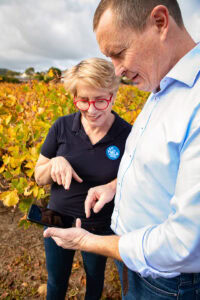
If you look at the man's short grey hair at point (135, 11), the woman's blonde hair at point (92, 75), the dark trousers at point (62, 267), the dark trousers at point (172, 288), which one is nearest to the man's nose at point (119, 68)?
the man's short grey hair at point (135, 11)

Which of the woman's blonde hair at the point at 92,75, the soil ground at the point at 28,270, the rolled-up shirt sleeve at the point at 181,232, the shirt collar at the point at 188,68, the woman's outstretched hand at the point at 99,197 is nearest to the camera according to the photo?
the rolled-up shirt sleeve at the point at 181,232

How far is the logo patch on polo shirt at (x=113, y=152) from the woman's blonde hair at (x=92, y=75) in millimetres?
450

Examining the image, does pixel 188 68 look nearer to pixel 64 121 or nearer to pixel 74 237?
pixel 74 237

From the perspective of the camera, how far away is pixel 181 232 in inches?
30.3

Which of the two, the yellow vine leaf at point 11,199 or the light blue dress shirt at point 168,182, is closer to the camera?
the light blue dress shirt at point 168,182

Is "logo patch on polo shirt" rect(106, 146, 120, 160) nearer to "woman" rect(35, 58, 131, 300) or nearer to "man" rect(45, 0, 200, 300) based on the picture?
"woman" rect(35, 58, 131, 300)

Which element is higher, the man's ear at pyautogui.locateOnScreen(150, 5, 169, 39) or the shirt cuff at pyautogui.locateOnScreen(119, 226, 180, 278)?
the man's ear at pyautogui.locateOnScreen(150, 5, 169, 39)

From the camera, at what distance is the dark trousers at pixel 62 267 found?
1815 millimetres

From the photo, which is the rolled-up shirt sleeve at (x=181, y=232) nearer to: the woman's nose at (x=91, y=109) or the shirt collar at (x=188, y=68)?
the shirt collar at (x=188, y=68)

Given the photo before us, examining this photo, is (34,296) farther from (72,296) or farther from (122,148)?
(122,148)

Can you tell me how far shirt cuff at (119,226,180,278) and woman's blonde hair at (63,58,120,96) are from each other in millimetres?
1084

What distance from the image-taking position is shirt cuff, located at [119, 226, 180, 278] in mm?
923

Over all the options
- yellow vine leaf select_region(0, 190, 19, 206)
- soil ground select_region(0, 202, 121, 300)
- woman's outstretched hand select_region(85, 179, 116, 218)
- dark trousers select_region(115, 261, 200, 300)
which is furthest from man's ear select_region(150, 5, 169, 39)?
soil ground select_region(0, 202, 121, 300)

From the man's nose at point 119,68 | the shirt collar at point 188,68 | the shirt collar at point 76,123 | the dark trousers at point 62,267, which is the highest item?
the man's nose at point 119,68
